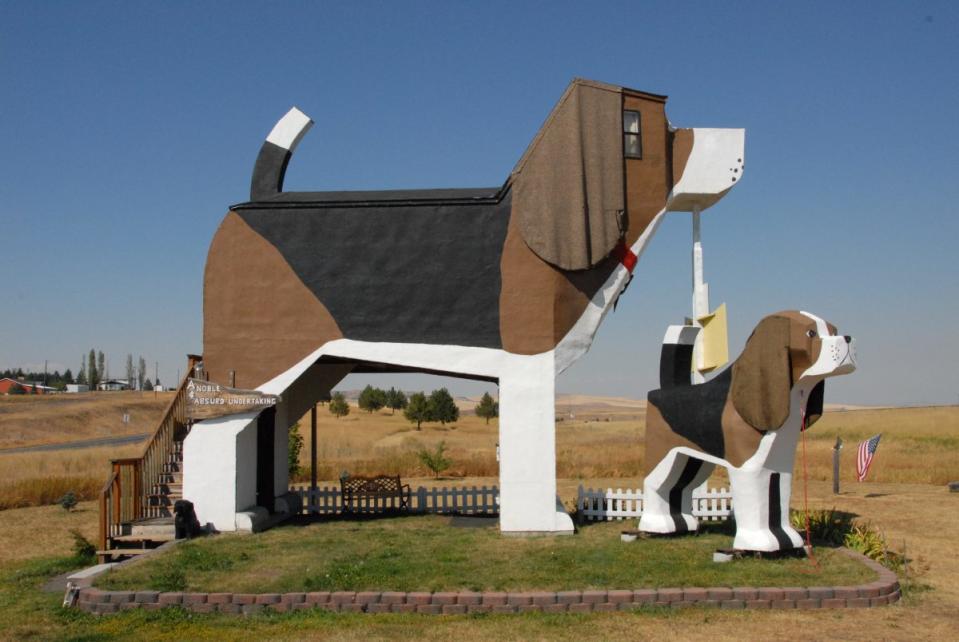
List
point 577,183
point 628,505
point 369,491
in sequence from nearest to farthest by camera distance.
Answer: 1. point 577,183
2. point 628,505
3. point 369,491

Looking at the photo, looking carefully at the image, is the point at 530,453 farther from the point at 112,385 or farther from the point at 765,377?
the point at 112,385

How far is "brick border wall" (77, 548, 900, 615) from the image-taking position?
31.5ft

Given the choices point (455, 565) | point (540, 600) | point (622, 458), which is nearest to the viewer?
point (540, 600)

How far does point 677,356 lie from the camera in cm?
1342

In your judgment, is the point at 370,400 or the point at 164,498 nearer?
the point at 164,498

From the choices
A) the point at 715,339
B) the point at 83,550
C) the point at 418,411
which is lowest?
the point at 83,550

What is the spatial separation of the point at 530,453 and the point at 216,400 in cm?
551

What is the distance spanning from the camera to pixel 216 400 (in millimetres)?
14117

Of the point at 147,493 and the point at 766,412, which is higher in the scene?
the point at 766,412

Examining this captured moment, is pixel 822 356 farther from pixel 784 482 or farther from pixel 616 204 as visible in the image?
pixel 616 204

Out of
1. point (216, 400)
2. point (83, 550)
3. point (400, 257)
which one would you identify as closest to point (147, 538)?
point (83, 550)

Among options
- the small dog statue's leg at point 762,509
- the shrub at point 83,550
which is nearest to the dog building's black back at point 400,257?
the small dog statue's leg at point 762,509

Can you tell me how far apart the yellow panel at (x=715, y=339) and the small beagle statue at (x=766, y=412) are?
127 cm

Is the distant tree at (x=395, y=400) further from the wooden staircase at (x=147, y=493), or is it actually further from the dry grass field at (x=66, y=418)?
the wooden staircase at (x=147, y=493)
